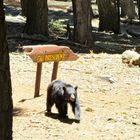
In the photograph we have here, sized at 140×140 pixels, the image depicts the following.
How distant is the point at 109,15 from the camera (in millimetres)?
22312

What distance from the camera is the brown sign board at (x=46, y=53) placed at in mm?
9211

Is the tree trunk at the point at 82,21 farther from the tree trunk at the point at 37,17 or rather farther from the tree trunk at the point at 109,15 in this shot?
the tree trunk at the point at 109,15

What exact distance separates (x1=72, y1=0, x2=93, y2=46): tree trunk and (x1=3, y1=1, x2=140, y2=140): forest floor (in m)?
1.31

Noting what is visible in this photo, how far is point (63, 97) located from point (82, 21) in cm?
838

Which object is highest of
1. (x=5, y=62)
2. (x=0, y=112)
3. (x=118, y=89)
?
(x=5, y=62)

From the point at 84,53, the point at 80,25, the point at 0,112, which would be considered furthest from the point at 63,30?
the point at 0,112

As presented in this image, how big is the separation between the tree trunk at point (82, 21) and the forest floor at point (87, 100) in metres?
1.31

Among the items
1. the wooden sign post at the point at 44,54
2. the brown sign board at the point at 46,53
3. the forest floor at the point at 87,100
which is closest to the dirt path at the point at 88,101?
the forest floor at the point at 87,100

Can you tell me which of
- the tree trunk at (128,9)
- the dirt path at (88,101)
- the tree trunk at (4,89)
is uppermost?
the tree trunk at (4,89)

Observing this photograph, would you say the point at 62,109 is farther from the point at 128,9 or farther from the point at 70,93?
the point at 128,9

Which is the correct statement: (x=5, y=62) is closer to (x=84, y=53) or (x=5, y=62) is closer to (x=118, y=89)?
(x=118, y=89)

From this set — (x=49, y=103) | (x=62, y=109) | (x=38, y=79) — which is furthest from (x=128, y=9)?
(x=62, y=109)

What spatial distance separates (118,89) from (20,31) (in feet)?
24.7

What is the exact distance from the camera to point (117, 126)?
320 inches
